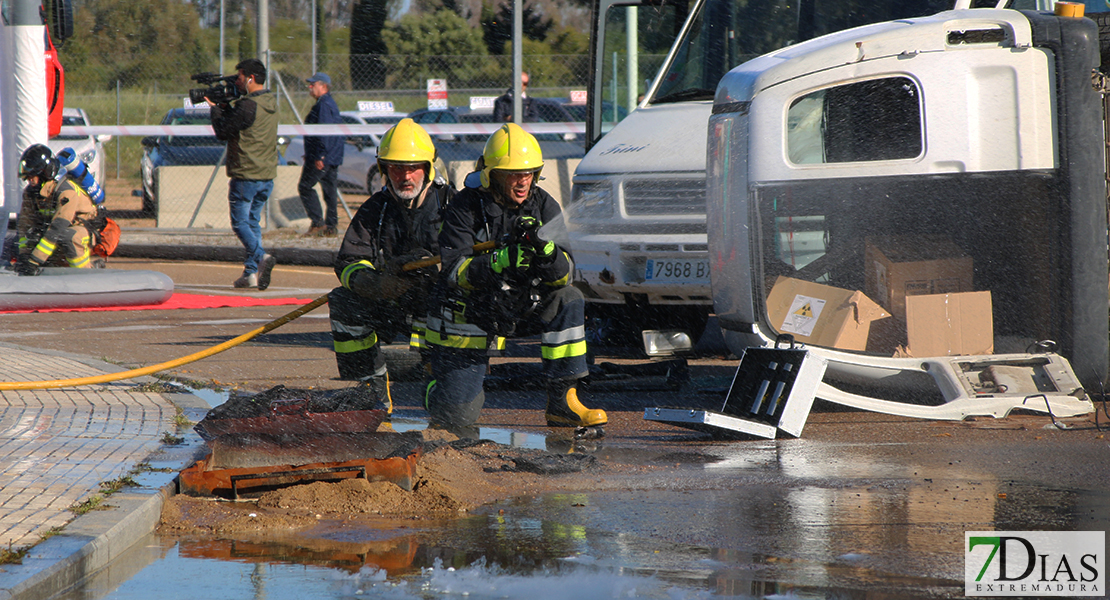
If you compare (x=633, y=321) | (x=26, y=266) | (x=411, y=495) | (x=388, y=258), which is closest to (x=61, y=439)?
(x=411, y=495)

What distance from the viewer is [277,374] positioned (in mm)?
7434

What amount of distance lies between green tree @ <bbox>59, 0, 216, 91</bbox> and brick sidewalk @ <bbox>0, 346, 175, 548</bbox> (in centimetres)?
2640

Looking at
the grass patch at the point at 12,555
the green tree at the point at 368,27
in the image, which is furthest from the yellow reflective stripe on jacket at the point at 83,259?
the green tree at the point at 368,27

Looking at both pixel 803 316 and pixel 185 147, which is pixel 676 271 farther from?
pixel 185 147

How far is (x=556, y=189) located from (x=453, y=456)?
9975mm

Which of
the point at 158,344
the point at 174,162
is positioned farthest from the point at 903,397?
the point at 174,162

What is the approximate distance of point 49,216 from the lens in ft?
36.6

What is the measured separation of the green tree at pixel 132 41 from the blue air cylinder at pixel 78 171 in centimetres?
2095

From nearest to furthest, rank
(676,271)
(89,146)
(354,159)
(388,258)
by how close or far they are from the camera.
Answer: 1. (388,258)
2. (676,271)
3. (89,146)
4. (354,159)

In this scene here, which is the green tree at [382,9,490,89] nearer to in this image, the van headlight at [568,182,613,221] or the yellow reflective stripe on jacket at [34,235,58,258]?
the yellow reflective stripe on jacket at [34,235,58,258]

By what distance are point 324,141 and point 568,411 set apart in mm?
9835

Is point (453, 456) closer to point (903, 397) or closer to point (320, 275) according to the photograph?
point (903, 397)

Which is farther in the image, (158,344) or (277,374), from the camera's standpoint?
(158,344)

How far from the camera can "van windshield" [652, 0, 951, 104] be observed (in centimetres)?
799
